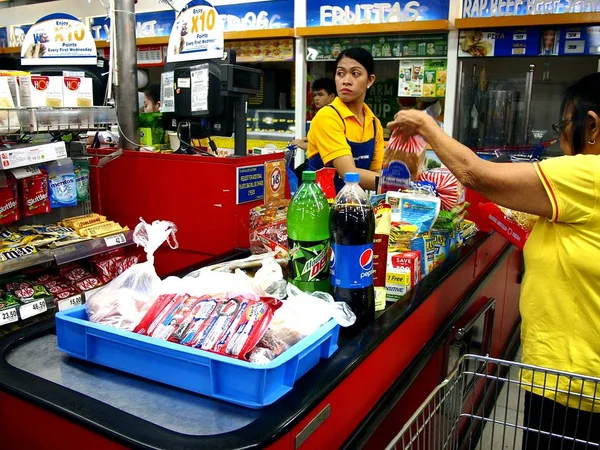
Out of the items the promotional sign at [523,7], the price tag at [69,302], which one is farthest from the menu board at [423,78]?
the price tag at [69,302]

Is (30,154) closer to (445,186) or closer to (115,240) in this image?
(115,240)

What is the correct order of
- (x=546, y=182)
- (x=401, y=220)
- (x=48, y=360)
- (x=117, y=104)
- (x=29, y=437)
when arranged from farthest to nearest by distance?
1. (x=117, y=104)
2. (x=401, y=220)
3. (x=546, y=182)
4. (x=48, y=360)
5. (x=29, y=437)

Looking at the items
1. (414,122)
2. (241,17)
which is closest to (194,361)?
(414,122)

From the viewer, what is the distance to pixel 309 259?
4.99 feet

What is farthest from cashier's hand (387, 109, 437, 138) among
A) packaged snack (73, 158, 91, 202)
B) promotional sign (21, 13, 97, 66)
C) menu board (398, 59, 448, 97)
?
menu board (398, 59, 448, 97)

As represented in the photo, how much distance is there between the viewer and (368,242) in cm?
146

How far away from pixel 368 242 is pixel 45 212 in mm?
1913

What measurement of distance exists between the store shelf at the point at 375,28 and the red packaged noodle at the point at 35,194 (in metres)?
4.04

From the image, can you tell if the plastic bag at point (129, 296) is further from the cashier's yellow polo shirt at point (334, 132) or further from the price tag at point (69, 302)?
the cashier's yellow polo shirt at point (334, 132)

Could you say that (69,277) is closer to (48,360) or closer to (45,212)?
(45,212)

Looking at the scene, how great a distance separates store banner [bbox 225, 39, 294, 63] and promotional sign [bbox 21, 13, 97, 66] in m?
3.60

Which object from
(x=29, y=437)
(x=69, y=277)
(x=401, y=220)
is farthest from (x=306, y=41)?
(x=29, y=437)

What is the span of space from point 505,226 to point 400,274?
1.83 ft

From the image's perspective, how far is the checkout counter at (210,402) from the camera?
1.09m
